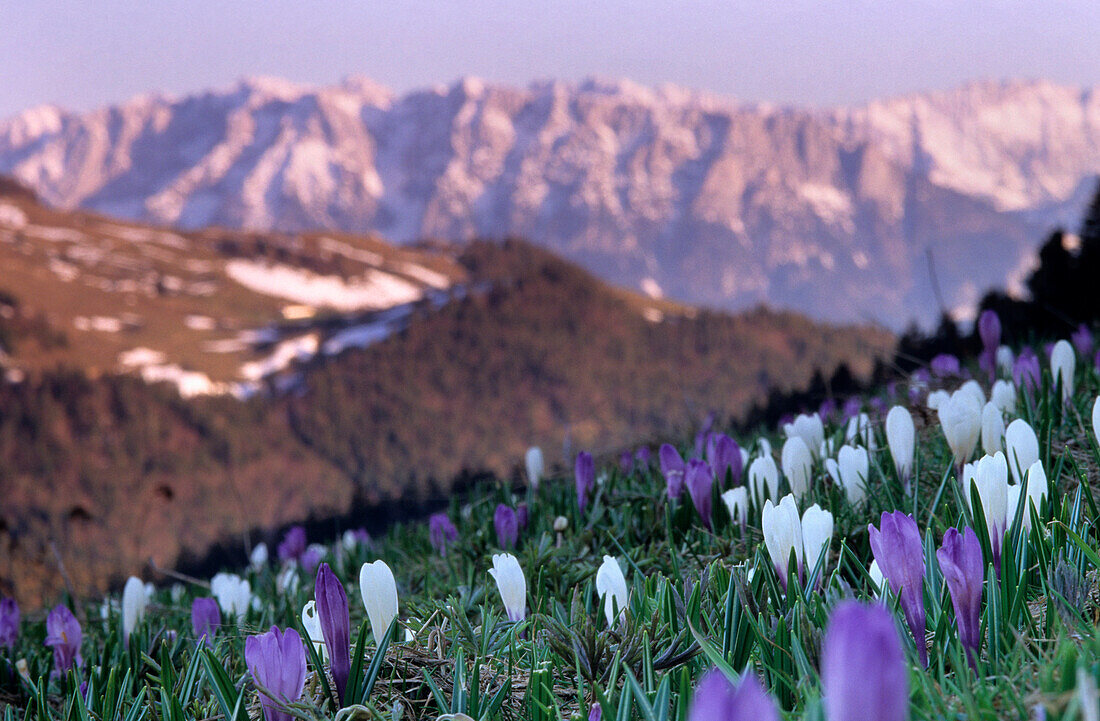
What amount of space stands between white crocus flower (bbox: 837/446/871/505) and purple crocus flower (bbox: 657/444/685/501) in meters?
0.52

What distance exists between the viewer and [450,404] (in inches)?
1304

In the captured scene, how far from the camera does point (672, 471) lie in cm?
248

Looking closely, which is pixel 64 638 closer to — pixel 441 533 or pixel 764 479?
pixel 441 533

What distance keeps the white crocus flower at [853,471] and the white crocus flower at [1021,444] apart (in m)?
0.40

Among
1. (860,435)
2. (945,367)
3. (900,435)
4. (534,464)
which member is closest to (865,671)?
(900,435)

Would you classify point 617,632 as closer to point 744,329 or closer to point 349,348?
point 349,348

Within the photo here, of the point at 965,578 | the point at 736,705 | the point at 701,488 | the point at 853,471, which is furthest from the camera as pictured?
the point at 701,488

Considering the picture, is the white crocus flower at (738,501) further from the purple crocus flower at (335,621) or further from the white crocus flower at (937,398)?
the purple crocus flower at (335,621)


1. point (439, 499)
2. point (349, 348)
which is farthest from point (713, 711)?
point (349, 348)

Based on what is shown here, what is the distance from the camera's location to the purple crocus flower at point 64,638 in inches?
92.4

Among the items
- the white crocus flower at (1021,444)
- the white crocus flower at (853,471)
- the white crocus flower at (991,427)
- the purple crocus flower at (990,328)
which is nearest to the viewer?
the white crocus flower at (1021,444)

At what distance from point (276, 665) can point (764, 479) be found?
4.68 feet

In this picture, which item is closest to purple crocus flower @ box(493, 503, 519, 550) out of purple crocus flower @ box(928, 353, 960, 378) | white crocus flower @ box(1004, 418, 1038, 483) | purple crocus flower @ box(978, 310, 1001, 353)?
white crocus flower @ box(1004, 418, 1038, 483)

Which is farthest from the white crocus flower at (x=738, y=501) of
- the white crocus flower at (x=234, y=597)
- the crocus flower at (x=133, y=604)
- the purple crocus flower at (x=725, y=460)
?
the crocus flower at (x=133, y=604)
